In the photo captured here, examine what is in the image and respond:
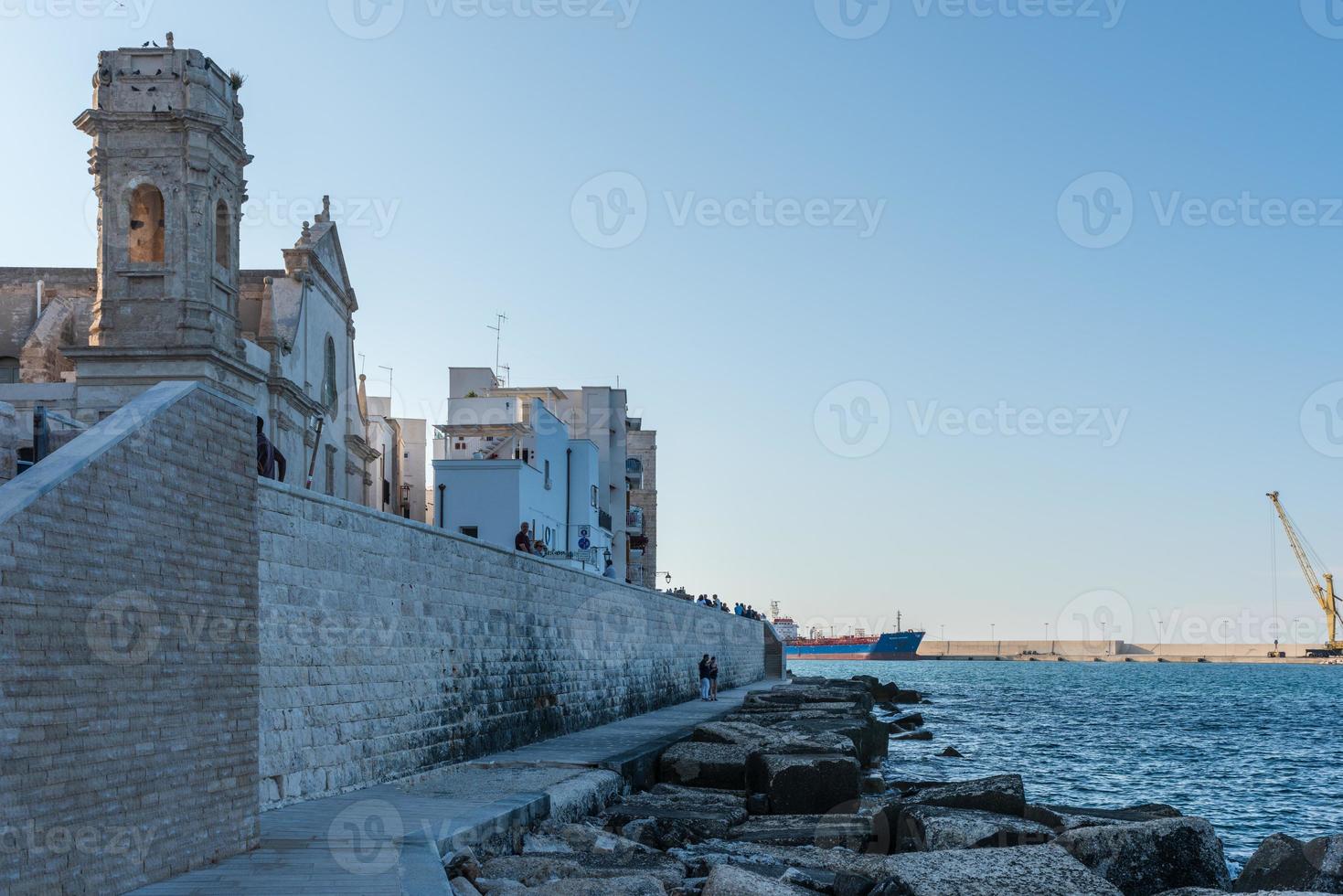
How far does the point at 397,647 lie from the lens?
42.9 feet

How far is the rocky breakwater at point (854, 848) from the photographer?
9.05 metres

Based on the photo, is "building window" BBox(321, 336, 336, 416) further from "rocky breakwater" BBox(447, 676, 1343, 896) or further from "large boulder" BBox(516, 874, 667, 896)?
"large boulder" BBox(516, 874, 667, 896)

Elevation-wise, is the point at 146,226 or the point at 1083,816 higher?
the point at 146,226

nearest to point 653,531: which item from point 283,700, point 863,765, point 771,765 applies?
point 863,765

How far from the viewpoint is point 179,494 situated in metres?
7.87

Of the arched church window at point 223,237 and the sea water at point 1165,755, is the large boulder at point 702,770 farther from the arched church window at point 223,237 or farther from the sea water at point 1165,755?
the arched church window at point 223,237

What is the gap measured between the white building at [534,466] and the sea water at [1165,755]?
13394mm

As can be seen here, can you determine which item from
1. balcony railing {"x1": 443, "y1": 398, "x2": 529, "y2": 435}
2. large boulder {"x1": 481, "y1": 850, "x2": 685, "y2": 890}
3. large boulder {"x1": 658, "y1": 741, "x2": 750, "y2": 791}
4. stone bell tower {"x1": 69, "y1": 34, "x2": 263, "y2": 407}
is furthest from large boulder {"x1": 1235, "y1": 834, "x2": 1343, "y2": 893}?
balcony railing {"x1": 443, "y1": 398, "x2": 529, "y2": 435}

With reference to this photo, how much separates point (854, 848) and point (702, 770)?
4.91m

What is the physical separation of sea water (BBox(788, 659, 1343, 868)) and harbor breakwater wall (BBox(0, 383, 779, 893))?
11.8 m

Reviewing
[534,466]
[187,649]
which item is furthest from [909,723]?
[187,649]

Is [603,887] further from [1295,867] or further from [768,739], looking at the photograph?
[768,739]

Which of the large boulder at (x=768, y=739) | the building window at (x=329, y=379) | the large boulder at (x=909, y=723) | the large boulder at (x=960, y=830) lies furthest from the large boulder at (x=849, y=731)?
the building window at (x=329, y=379)

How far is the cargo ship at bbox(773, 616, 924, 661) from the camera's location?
172 m
